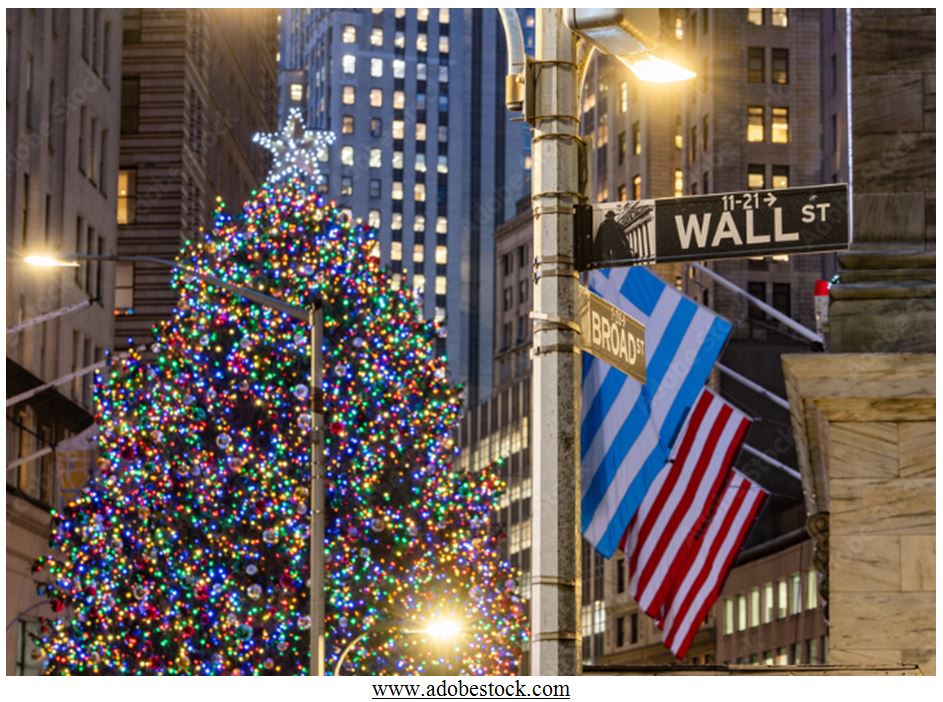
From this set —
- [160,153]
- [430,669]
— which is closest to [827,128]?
[160,153]

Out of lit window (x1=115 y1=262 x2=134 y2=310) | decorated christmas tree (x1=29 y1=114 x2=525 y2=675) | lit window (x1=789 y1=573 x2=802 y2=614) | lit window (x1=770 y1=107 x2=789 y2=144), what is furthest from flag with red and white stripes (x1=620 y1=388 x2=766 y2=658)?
lit window (x1=770 y1=107 x2=789 y2=144)

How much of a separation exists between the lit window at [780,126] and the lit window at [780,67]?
62.3 inches

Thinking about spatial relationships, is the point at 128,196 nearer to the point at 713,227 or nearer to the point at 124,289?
the point at 124,289

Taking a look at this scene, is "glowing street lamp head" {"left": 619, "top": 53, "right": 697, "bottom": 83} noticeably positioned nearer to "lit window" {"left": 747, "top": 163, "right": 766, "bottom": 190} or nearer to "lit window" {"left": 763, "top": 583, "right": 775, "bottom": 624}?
"lit window" {"left": 763, "top": 583, "right": 775, "bottom": 624}

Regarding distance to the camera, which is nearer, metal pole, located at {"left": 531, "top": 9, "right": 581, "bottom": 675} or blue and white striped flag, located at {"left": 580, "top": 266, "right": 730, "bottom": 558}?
metal pole, located at {"left": 531, "top": 9, "right": 581, "bottom": 675}

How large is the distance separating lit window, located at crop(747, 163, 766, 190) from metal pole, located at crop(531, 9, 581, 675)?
10450 centimetres

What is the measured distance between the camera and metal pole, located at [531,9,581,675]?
31.4 feet

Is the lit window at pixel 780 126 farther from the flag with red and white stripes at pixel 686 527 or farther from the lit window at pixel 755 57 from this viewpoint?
the flag with red and white stripes at pixel 686 527

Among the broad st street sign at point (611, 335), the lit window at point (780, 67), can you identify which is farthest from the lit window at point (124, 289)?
the broad st street sign at point (611, 335)

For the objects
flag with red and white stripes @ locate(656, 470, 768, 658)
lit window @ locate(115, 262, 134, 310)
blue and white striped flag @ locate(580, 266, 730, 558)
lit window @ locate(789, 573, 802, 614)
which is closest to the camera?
blue and white striped flag @ locate(580, 266, 730, 558)

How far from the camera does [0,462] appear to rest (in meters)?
17.0

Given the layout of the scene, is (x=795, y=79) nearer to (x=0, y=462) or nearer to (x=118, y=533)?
(x=118, y=533)

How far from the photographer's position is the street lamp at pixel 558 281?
9.56 metres

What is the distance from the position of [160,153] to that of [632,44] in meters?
66.4
